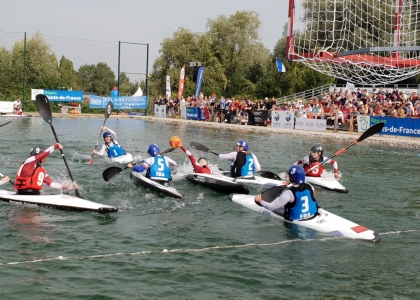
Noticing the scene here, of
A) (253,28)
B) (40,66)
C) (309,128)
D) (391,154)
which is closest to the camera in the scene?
(391,154)

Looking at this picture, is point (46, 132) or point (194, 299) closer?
point (194, 299)

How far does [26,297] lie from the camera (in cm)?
668

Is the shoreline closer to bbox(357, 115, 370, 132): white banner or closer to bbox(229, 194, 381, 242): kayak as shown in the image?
bbox(357, 115, 370, 132): white banner

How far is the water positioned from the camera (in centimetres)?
713

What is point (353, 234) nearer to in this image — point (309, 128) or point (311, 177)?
point (311, 177)

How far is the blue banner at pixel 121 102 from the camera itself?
4184 cm

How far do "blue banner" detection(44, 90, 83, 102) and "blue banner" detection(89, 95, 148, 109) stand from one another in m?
0.99

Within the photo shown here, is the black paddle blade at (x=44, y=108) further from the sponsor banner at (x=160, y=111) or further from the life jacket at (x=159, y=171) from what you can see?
the sponsor banner at (x=160, y=111)

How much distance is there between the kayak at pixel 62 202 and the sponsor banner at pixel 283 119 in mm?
21018

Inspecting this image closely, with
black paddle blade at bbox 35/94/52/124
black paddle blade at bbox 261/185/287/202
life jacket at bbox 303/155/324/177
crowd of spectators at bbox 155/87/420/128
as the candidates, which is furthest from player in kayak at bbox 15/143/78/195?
crowd of spectators at bbox 155/87/420/128

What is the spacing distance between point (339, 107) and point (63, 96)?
2124 cm

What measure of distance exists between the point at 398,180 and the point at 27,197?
9.97m

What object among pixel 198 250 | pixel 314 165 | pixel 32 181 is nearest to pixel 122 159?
pixel 314 165

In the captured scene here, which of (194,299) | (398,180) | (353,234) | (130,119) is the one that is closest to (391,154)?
(398,180)
